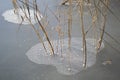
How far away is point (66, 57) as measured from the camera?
167cm

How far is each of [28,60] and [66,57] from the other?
0.24m

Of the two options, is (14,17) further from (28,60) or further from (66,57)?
(66,57)

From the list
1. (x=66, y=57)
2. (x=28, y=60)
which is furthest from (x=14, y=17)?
(x=66, y=57)

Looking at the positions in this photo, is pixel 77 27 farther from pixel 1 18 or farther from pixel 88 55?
pixel 1 18

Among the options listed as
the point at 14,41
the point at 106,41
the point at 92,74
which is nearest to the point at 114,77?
the point at 92,74

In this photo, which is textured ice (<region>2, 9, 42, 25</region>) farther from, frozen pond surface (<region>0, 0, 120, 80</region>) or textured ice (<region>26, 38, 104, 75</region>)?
textured ice (<region>26, 38, 104, 75</region>)

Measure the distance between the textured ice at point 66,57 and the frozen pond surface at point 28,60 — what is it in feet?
0.10

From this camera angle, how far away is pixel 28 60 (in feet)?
5.48

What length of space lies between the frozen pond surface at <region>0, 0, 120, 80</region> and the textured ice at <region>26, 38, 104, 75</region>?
3cm

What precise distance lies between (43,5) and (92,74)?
36.5 inches

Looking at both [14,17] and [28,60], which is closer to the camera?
[28,60]

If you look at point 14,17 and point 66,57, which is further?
point 14,17

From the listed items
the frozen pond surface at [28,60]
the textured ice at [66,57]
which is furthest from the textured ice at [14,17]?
the textured ice at [66,57]

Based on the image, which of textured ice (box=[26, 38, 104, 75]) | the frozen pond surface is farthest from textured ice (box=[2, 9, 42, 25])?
textured ice (box=[26, 38, 104, 75])
